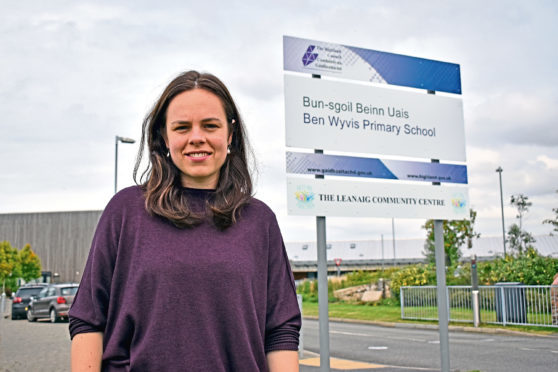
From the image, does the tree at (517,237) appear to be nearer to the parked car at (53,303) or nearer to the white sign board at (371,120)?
the parked car at (53,303)

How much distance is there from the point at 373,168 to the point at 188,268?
4.83 metres

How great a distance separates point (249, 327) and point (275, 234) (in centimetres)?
35

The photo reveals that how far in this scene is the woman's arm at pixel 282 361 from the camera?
2.10m

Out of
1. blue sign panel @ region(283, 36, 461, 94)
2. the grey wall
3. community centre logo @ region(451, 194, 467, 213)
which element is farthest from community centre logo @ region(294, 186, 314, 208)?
the grey wall

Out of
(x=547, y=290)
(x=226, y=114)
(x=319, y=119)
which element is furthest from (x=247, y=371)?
(x=547, y=290)

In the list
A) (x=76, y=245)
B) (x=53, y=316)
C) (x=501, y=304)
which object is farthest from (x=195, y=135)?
(x=76, y=245)

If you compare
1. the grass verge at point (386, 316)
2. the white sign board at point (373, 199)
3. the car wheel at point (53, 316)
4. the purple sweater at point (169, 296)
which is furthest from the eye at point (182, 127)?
the car wheel at point (53, 316)

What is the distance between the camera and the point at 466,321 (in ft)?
60.9

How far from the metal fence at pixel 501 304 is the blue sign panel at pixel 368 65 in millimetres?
9577

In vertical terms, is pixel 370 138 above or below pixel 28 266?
above

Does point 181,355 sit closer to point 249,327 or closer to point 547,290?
point 249,327

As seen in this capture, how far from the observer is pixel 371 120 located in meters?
6.59

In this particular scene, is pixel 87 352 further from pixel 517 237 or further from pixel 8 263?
pixel 8 263

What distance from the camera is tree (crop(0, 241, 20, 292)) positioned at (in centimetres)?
5738
